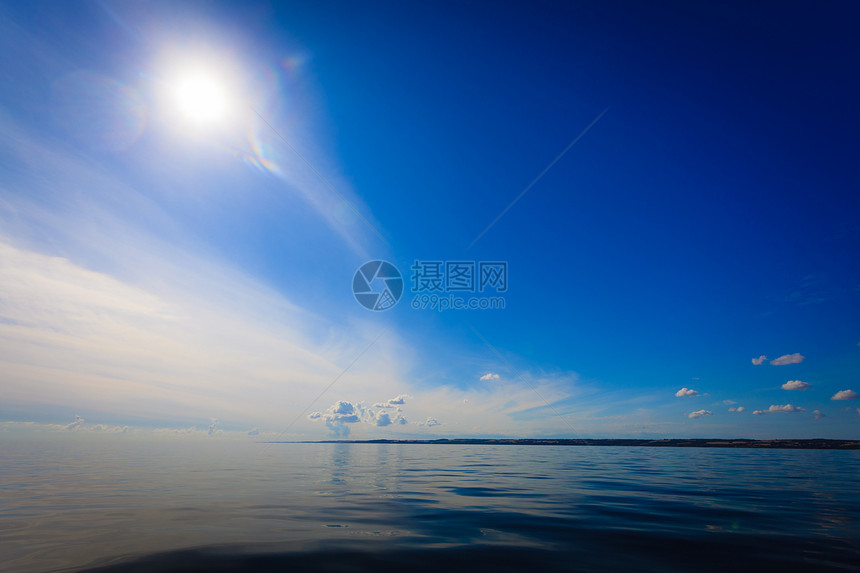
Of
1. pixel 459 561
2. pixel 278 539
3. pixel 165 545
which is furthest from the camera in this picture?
pixel 278 539

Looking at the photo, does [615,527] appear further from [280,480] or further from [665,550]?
[280,480]

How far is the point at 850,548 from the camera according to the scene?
1121 centimetres

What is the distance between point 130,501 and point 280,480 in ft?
34.7

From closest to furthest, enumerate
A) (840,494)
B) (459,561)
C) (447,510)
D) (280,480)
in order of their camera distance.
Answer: (459,561)
(447,510)
(840,494)
(280,480)

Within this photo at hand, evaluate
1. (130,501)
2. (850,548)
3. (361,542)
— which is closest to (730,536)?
(850,548)

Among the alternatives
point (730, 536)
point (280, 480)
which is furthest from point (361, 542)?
point (280, 480)

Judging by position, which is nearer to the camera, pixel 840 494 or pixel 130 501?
pixel 130 501

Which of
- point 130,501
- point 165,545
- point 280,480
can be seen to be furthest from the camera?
point 280,480

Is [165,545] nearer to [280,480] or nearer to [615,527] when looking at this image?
[615,527]

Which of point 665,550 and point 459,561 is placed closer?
point 459,561

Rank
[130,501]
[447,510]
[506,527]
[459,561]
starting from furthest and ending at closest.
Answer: [130,501] < [447,510] < [506,527] < [459,561]

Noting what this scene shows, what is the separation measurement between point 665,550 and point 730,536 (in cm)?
355

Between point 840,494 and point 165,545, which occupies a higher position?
point 840,494

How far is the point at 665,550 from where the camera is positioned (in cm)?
1096
